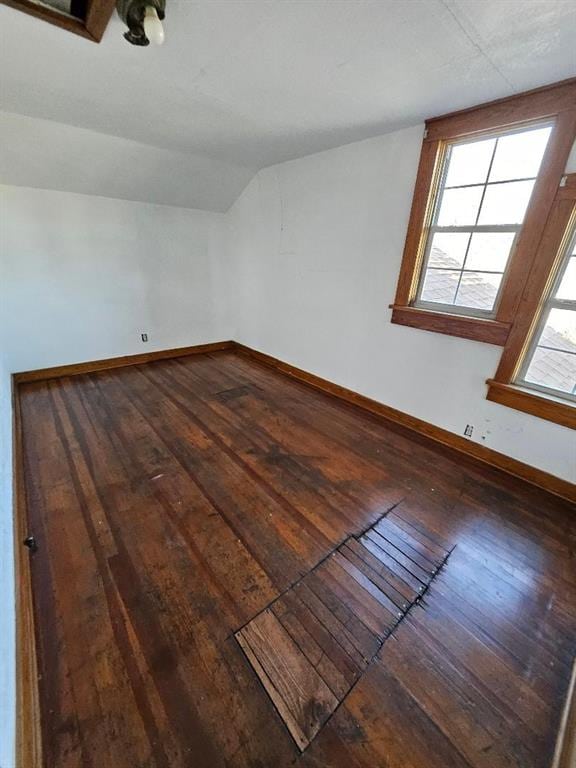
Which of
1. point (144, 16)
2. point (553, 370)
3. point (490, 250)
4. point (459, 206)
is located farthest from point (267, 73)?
point (553, 370)

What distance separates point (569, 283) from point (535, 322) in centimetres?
26

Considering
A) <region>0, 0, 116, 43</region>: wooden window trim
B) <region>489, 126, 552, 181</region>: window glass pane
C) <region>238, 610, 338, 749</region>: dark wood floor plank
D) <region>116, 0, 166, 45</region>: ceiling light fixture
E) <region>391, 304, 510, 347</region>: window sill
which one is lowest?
<region>238, 610, 338, 749</region>: dark wood floor plank

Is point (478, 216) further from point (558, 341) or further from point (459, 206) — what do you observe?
point (558, 341)

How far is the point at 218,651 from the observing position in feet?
3.72

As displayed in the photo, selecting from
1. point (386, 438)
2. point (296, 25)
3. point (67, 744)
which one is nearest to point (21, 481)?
point (67, 744)

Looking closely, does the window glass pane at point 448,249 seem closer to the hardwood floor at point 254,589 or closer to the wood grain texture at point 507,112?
the wood grain texture at point 507,112

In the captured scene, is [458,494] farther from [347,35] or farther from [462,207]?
[347,35]

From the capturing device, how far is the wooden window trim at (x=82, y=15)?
114 cm

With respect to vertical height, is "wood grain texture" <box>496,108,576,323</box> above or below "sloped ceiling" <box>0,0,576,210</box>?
below

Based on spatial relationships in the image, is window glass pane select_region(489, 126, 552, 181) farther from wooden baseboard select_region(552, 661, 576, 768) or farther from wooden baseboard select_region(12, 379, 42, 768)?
wooden baseboard select_region(12, 379, 42, 768)

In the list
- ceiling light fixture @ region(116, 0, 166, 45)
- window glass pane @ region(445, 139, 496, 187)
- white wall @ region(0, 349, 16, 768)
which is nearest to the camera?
white wall @ region(0, 349, 16, 768)

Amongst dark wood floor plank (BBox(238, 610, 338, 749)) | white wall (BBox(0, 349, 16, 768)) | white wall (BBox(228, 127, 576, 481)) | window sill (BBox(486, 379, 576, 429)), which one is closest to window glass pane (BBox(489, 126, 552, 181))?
white wall (BBox(228, 127, 576, 481))

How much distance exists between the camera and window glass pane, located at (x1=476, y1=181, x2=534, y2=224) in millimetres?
1845

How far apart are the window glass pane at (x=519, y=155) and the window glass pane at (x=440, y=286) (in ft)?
2.03
